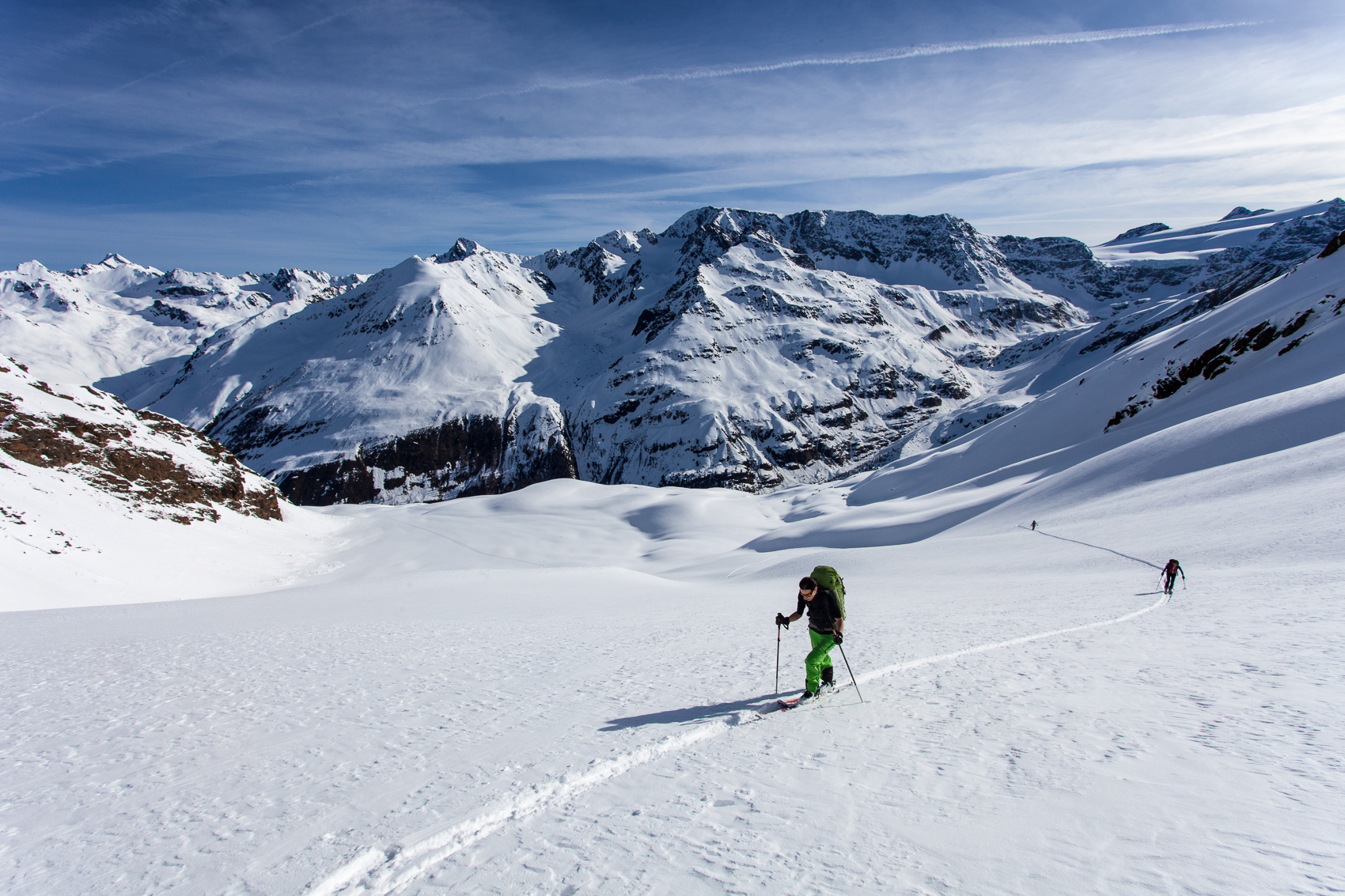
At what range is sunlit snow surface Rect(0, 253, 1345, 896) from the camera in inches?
162

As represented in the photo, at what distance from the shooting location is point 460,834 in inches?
188

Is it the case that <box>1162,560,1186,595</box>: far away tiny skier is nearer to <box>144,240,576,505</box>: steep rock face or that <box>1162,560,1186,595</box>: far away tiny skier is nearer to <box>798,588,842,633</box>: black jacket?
<box>798,588,842,633</box>: black jacket

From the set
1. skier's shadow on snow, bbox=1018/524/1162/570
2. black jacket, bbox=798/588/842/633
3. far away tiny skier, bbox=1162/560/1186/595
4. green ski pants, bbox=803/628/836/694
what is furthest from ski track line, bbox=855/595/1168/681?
skier's shadow on snow, bbox=1018/524/1162/570

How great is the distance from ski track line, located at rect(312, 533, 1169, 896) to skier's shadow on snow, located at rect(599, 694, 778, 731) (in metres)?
0.35

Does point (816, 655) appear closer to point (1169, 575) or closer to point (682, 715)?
point (682, 715)

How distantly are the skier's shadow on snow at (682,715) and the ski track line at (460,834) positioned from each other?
0.35 metres

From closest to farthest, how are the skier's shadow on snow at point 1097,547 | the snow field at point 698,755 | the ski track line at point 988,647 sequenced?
the snow field at point 698,755 < the ski track line at point 988,647 < the skier's shadow on snow at point 1097,547

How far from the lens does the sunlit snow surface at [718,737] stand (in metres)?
4.12

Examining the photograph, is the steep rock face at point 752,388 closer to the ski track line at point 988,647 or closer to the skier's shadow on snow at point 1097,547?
the skier's shadow on snow at point 1097,547

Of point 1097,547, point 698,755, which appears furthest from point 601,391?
point 698,755

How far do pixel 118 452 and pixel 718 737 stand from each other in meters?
52.6

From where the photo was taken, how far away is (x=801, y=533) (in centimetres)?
4697

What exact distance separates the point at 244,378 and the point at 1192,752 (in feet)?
715

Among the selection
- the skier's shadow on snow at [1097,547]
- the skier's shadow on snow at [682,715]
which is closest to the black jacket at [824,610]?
the skier's shadow on snow at [682,715]
